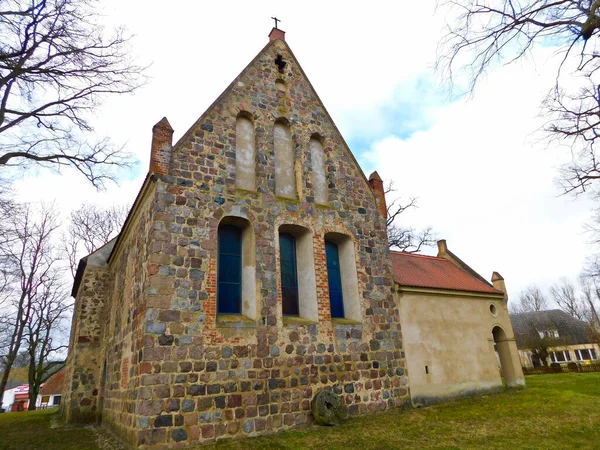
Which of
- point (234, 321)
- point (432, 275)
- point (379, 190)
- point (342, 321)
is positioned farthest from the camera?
point (432, 275)

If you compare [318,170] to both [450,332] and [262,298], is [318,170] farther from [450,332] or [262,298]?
[450,332]

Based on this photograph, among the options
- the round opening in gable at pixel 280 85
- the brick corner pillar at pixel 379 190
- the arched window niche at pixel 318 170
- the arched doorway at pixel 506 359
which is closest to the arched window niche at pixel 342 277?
the arched window niche at pixel 318 170

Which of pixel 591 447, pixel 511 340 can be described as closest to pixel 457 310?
pixel 511 340

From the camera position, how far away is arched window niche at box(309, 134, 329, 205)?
1180 cm

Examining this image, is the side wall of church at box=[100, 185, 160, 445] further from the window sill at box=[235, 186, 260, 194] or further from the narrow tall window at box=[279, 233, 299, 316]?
the narrow tall window at box=[279, 233, 299, 316]

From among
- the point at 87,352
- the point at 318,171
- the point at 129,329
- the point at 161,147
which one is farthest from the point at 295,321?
the point at 87,352

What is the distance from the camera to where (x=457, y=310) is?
14047 mm

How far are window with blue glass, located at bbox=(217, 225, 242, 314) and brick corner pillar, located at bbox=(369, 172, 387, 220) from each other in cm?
542

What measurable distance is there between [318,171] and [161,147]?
5.07 m

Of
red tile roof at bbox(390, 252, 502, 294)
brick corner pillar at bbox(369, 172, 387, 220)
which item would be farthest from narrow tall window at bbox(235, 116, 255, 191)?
red tile roof at bbox(390, 252, 502, 294)

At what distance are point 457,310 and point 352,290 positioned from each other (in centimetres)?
536

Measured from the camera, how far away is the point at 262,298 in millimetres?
9188

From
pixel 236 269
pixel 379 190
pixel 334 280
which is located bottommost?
pixel 334 280

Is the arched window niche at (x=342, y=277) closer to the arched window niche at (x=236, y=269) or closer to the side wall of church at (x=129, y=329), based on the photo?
the arched window niche at (x=236, y=269)
